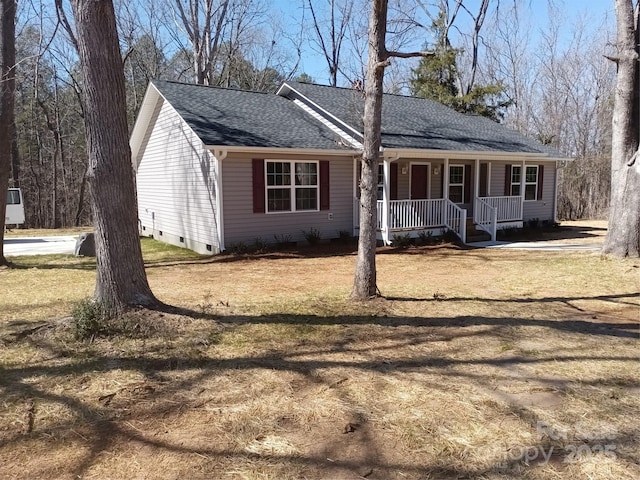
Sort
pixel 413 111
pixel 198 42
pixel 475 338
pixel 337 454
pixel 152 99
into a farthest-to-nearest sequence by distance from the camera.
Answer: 1. pixel 198 42
2. pixel 413 111
3. pixel 152 99
4. pixel 475 338
5. pixel 337 454

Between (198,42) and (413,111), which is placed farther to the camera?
(198,42)

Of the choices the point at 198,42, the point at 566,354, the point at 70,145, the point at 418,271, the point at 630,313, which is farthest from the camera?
the point at 70,145

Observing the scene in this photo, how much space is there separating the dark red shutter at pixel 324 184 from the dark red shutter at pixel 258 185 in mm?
1785

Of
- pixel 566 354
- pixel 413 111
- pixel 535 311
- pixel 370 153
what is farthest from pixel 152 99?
pixel 566 354

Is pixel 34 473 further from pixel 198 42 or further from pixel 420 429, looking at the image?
pixel 198 42

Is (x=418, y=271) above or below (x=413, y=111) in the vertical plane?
below

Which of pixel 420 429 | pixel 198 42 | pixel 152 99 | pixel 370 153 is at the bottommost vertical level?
pixel 420 429

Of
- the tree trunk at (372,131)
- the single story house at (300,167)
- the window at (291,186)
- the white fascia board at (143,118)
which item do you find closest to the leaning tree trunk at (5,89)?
the white fascia board at (143,118)

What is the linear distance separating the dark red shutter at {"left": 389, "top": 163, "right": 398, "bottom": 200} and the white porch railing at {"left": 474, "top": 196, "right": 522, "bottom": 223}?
2.90m

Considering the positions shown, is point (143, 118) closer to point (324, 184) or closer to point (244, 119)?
point (244, 119)

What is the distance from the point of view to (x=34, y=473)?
2.44 metres

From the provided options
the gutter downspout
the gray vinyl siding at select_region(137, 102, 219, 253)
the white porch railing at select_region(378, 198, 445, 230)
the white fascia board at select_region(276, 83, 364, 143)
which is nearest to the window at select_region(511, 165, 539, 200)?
the white porch railing at select_region(378, 198, 445, 230)

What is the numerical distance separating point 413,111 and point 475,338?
13240 millimetres

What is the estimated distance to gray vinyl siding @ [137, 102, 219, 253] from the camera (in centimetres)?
1133
